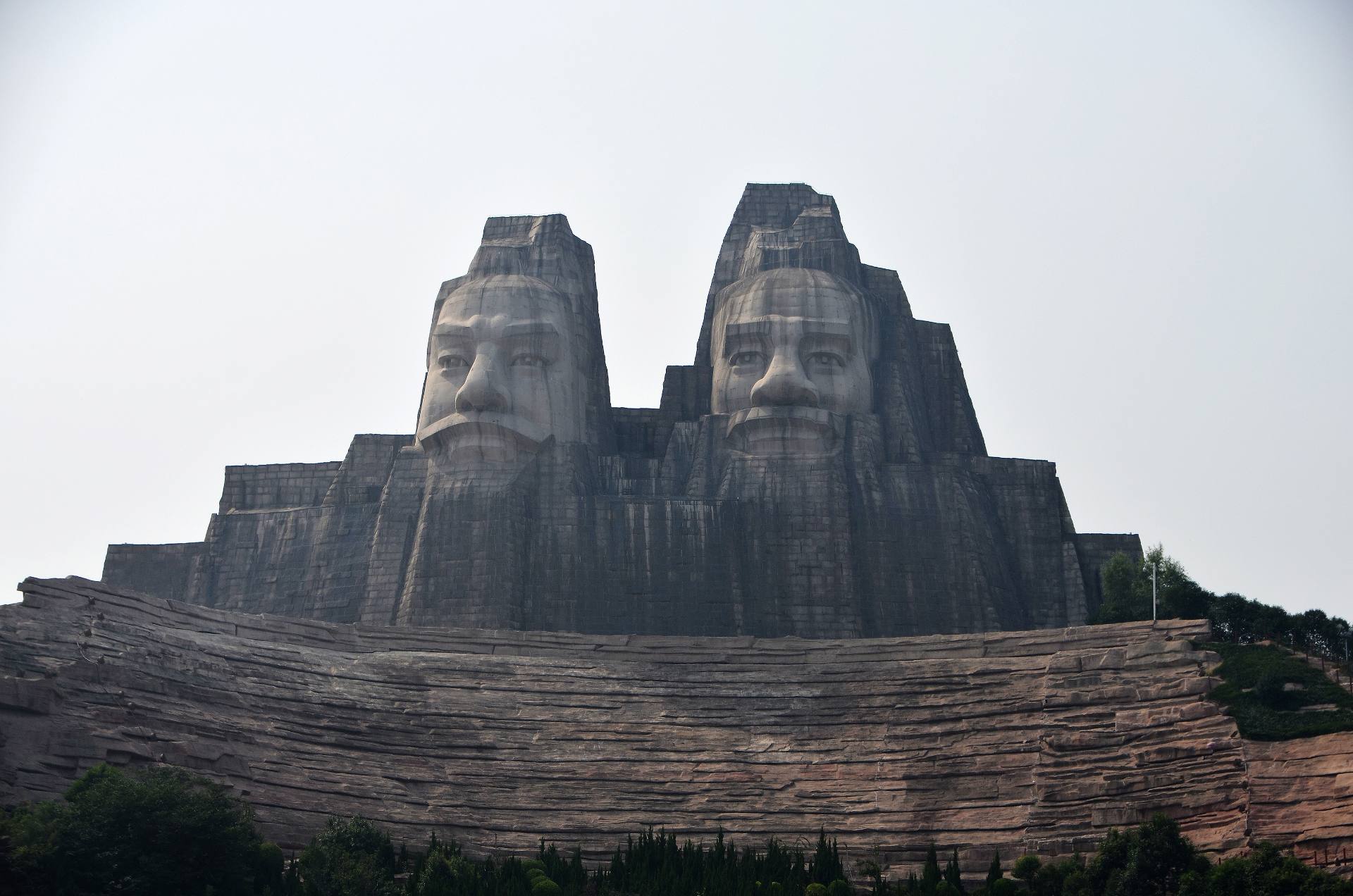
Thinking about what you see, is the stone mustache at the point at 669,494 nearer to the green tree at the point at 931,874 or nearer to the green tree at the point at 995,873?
the green tree at the point at 931,874

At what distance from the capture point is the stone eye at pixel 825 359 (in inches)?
2060

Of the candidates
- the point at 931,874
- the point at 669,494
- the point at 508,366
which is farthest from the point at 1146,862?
the point at 508,366

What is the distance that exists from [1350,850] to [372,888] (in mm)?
14129

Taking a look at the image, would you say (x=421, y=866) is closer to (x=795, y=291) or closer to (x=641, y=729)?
(x=641, y=729)

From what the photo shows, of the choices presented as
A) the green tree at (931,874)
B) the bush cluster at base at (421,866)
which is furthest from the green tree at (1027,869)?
the green tree at (931,874)

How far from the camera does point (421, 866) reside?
1334 inches

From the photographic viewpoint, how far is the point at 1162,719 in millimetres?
37406

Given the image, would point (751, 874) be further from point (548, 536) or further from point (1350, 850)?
point (548, 536)

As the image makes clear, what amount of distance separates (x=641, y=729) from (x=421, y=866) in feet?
24.4

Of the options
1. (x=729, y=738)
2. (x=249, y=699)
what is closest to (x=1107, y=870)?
(x=729, y=738)

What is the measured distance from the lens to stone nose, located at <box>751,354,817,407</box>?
51281 mm

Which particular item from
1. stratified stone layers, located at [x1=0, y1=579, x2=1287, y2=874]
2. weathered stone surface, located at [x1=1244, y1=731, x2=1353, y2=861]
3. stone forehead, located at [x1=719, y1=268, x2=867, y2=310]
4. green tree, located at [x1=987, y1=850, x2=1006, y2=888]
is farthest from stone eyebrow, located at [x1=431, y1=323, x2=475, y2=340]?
weathered stone surface, located at [x1=1244, y1=731, x2=1353, y2=861]

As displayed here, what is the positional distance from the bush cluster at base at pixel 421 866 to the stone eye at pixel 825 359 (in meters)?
19.0

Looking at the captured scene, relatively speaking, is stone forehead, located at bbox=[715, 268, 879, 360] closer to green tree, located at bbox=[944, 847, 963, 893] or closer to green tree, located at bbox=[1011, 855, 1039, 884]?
green tree, located at bbox=[944, 847, 963, 893]
